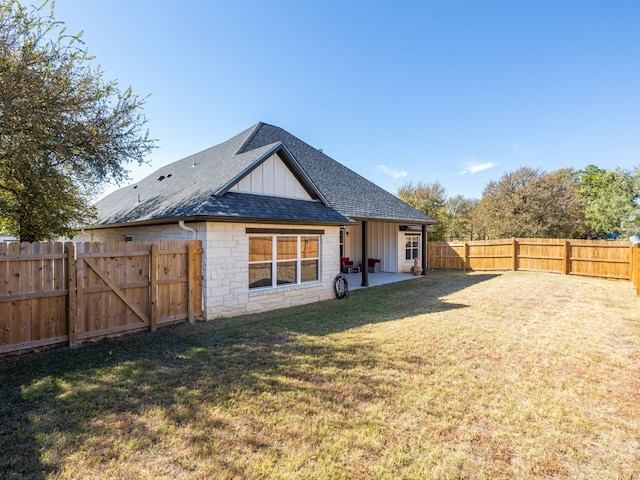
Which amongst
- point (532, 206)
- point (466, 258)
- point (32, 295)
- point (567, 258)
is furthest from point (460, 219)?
point (32, 295)

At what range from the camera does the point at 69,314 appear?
583 cm

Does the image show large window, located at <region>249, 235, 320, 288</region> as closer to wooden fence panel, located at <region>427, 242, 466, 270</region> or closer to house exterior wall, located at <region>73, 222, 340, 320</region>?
house exterior wall, located at <region>73, 222, 340, 320</region>

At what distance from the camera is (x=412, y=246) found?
18.8 meters

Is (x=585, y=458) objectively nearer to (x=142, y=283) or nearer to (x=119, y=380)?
(x=119, y=380)

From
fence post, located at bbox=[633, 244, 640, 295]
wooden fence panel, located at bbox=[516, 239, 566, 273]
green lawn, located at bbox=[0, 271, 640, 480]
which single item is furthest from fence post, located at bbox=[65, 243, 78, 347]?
wooden fence panel, located at bbox=[516, 239, 566, 273]

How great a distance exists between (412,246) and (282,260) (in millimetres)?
11637

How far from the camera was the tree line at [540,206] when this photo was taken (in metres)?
24.4

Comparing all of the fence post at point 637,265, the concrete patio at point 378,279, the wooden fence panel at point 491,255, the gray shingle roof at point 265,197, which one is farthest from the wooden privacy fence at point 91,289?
the wooden fence panel at point 491,255

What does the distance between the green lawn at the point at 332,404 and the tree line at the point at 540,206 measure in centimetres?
2060

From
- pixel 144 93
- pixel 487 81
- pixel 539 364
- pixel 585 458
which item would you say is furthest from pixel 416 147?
pixel 585 458

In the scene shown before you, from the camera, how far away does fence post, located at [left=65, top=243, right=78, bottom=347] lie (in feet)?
19.1

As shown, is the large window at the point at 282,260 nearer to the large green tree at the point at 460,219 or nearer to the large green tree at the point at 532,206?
the large green tree at the point at 532,206

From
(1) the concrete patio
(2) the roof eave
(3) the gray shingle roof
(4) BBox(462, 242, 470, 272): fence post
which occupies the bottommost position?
(1) the concrete patio

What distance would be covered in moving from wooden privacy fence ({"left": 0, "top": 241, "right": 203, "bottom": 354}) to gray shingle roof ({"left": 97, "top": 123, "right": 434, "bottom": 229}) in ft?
4.99
